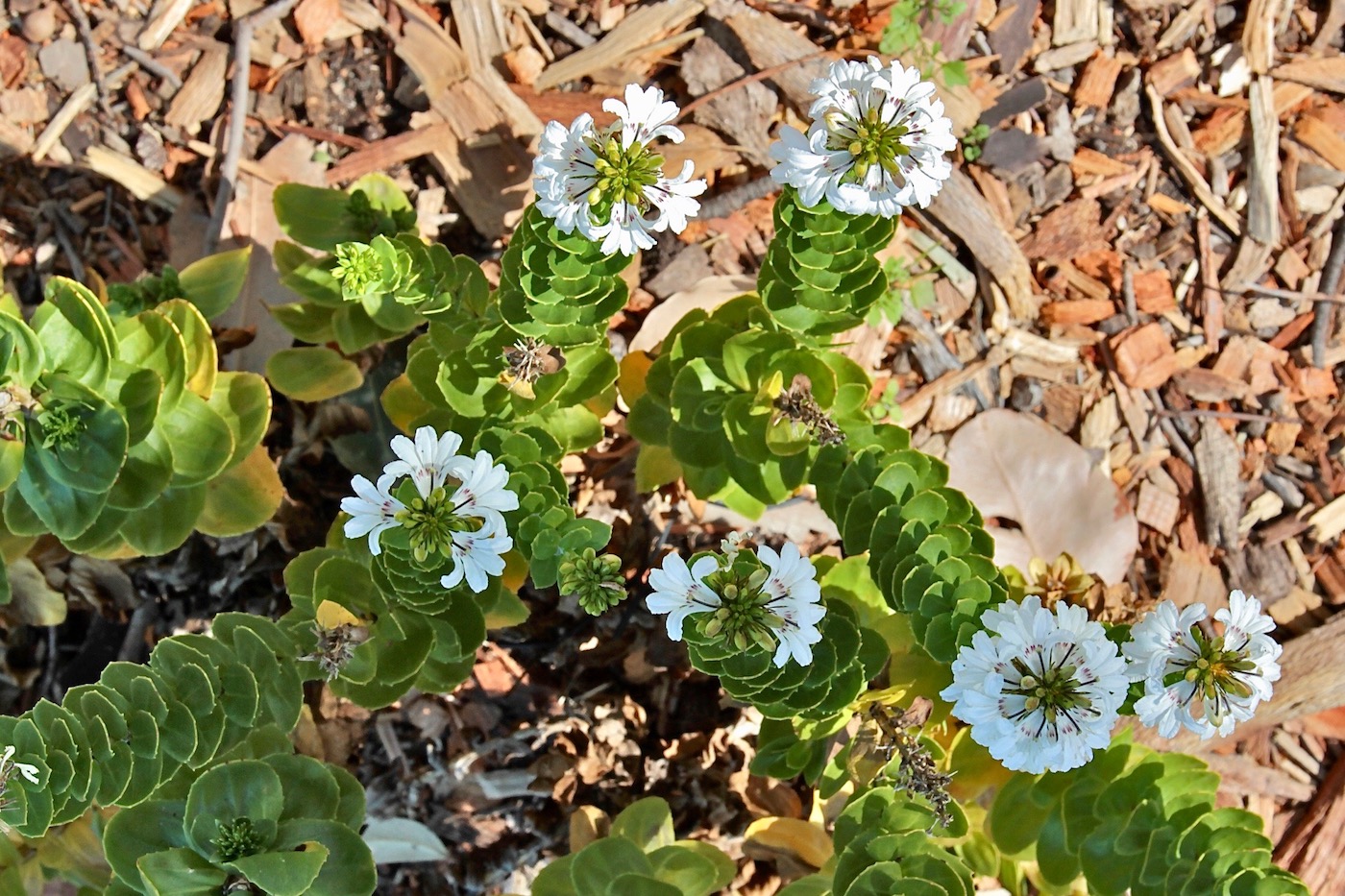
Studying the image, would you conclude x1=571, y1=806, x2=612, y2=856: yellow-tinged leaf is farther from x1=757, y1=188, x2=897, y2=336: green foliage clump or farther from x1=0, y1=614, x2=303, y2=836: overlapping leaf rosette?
x1=757, y1=188, x2=897, y2=336: green foliage clump

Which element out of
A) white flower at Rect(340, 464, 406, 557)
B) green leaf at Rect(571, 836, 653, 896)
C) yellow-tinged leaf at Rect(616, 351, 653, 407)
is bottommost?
green leaf at Rect(571, 836, 653, 896)

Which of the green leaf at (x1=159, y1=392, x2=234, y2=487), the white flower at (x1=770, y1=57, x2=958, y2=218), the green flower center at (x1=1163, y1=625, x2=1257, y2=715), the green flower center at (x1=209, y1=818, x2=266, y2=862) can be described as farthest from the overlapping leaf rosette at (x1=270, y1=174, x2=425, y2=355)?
the green flower center at (x1=1163, y1=625, x2=1257, y2=715)

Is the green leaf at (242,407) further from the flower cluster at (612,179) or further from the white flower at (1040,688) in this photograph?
the white flower at (1040,688)

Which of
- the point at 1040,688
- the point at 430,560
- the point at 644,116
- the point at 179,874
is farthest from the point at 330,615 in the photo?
the point at 1040,688

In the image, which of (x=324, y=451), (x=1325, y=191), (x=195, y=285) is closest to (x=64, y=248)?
(x=195, y=285)

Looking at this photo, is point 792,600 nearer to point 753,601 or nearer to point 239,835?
point 753,601
